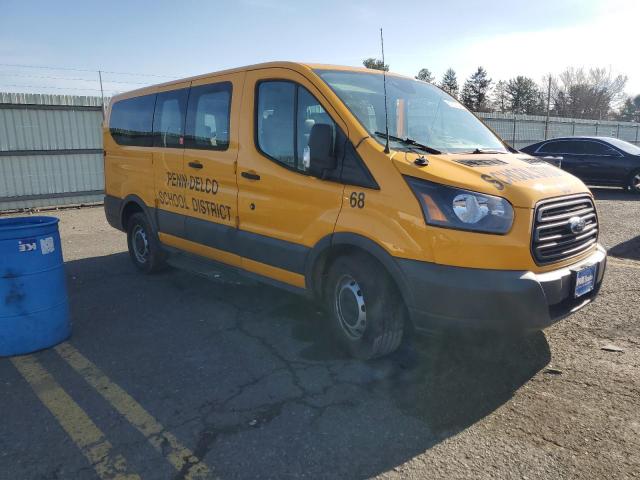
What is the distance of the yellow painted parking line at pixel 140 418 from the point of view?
2.64 metres

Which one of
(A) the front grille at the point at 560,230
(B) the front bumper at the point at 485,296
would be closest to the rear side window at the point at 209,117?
(B) the front bumper at the point at 485,296

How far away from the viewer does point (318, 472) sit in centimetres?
257

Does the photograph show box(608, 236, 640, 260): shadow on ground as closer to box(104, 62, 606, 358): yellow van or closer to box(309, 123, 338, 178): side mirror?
box(104, 62, 606, 358): yellow van

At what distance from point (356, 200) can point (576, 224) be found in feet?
4.94

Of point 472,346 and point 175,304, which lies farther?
point 175,304

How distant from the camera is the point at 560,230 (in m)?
3.32

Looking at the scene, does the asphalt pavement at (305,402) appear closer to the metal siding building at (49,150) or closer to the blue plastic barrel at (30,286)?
the blue plastic barrel at (30,286)

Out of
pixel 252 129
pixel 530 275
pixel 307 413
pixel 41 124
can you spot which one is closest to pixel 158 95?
pixel 252 129

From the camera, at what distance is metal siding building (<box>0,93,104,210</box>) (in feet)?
37.0

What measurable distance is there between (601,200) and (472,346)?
979cm

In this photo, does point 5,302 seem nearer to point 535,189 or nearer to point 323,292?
point 323,292

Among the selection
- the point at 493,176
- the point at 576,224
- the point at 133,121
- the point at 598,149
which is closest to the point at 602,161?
the point at 598,149

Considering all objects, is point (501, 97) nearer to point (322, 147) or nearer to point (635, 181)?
point (635, 181)

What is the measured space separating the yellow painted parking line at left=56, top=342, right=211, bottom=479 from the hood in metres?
2.11
